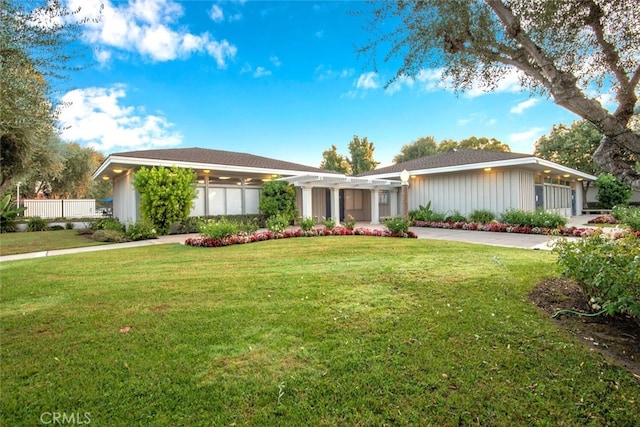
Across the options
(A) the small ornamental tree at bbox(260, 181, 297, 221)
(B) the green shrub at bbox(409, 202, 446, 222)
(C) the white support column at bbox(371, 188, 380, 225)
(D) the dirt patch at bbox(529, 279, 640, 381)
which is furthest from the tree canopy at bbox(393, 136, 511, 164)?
(D) the dirt patch at bbox(529, 279, 640, 381)

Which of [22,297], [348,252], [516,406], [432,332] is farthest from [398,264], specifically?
[22,297]

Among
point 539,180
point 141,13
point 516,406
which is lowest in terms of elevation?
point 516,406

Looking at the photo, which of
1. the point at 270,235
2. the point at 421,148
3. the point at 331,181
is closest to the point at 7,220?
the point at 270,235

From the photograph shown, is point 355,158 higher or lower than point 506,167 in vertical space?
higher

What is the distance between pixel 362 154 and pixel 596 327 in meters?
37.2

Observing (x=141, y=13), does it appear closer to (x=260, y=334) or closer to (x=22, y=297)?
(x=22, y=297)

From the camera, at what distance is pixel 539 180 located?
1767 cm

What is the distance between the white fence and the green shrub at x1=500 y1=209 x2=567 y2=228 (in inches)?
1116

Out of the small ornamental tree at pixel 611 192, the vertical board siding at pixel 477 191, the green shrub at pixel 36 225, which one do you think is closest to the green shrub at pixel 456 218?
the vertical board siding at pixel 477 191

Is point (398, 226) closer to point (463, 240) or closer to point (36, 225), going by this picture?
point (463, 240)

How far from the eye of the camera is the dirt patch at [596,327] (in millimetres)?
2668

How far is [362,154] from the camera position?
129ft

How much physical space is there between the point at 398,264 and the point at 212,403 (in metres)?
4.65

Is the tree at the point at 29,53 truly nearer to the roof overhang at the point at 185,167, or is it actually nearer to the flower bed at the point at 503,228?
the roof overhang at the point at 185,167
